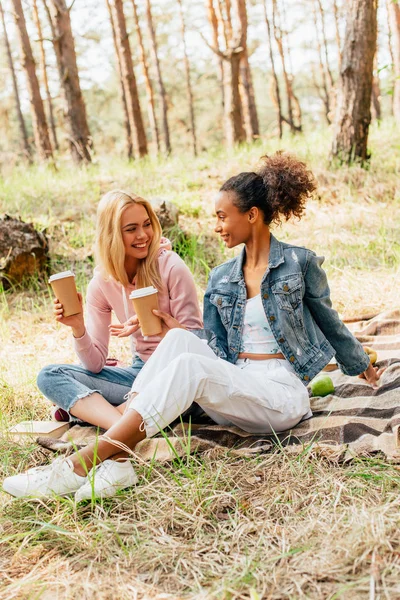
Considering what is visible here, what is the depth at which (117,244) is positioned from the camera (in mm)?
2988

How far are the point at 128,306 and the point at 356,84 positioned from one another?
511cm

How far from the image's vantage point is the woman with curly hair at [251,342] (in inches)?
91.5

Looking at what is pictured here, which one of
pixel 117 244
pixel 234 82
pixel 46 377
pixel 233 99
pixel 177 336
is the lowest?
pixel 46 377

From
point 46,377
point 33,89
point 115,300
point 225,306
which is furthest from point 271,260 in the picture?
point 33,89

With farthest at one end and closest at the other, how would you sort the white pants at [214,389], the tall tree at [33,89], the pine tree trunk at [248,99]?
the pine tree trunk at [248,99]
the tall tree at [33,89]
the white pants at [214,389]

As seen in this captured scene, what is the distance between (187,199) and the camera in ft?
22.6

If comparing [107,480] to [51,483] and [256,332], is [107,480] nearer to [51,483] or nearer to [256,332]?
[51,483]

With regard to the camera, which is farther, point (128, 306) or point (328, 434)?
point (128, 306)

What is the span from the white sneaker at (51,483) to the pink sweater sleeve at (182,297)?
1.03m

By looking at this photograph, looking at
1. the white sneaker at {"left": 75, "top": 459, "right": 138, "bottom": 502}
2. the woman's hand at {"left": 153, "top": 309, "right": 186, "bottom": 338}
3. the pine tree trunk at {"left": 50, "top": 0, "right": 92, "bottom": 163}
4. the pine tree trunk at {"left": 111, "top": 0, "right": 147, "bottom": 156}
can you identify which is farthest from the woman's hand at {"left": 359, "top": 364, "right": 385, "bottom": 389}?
the pine tree trunk at {"left": 111, "top": 0, "right": 147, "bottom": 156}

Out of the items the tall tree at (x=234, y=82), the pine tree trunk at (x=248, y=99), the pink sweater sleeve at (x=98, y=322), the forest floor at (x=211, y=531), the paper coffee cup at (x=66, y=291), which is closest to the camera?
the forest floor at (x=211, y=531)

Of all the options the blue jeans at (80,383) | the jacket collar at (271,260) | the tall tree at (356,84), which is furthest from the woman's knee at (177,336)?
the tall tree at (356,84)

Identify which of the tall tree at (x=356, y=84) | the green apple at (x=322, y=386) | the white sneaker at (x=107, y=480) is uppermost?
the tall tree at (x=356, y=84)

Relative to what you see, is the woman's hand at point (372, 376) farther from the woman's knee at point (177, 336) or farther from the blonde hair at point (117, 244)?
the blonde hair at point (117, 244)
